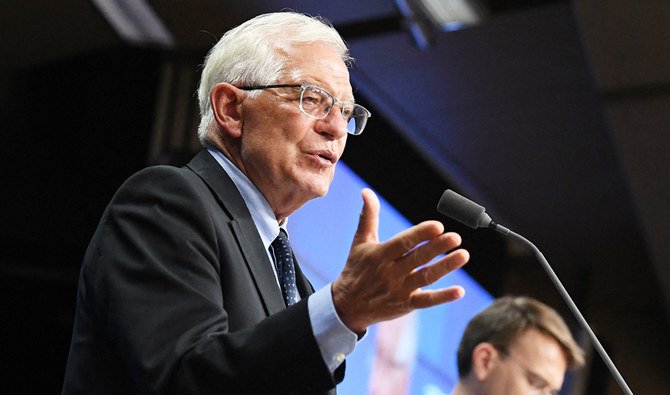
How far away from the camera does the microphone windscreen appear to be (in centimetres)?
169

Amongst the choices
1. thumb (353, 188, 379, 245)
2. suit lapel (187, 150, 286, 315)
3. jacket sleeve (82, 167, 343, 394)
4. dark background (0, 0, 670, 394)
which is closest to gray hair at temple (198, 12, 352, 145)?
suit lapel (187, 150, 286, 315)

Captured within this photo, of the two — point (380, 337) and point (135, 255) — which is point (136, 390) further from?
point (380, 337)

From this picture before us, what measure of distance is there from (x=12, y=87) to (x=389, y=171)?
195cm

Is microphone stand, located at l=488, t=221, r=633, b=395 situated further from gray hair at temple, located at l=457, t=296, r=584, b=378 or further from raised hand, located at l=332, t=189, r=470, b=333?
gray hair at temple, located at l=457, t=296, r=584, b=378

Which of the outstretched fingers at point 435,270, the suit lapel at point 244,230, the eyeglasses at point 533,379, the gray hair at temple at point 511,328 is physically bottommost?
the eyeglasses at point 533,379

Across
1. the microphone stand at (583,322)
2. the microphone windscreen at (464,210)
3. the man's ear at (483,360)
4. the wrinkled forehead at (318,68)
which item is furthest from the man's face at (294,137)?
the man's ear at (483,360)

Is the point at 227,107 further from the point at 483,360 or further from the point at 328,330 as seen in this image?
the point at 483,360

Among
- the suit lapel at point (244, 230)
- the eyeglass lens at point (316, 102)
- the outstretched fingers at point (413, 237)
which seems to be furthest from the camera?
the eyeglass lens at point (316, 102)

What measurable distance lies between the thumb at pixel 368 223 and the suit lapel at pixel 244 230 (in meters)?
0.32

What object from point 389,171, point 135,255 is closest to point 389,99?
point 389,171

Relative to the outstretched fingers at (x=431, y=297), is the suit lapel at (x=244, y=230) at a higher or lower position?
lower

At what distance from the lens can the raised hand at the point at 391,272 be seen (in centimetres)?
119

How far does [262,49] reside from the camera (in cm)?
186

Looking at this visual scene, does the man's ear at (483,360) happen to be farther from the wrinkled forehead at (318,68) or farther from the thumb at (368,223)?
the thumb at (368,223)
